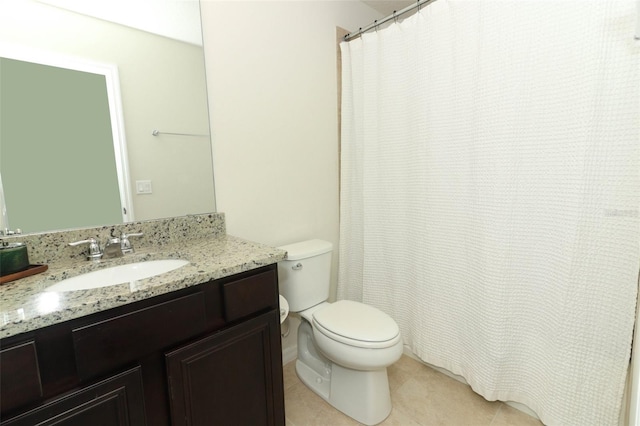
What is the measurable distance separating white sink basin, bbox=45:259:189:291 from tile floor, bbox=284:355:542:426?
96cm

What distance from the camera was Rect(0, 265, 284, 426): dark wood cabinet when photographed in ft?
2.19

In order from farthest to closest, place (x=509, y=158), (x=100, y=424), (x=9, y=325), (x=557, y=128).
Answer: (x=509, y=158), (x=557, y=128), (x=100, y=424), (x=9, y=325)

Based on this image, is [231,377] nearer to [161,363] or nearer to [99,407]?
[161,363]

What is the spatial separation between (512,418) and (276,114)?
189 centimetres

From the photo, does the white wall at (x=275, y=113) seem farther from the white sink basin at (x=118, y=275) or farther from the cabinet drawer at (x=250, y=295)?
the cabinet drawer at (x=250, y=295)

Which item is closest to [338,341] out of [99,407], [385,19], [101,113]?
[99,407]

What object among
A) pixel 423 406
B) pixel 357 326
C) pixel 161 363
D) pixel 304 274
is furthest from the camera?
pixel 304 274

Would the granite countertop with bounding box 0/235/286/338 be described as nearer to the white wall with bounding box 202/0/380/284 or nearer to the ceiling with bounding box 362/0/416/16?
the white wall with bounding box 202/0/380/284

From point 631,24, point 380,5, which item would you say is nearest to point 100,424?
point 631,24

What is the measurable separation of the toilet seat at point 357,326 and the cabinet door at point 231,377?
326 mm

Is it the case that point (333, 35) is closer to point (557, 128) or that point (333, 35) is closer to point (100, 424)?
point (557, 128)

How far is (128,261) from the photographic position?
1.08 meters

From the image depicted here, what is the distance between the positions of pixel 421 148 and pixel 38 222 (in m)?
1.65

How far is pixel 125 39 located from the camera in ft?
3.96
